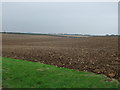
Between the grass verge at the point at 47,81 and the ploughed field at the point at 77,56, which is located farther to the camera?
the ploughed field at the point at 77,56

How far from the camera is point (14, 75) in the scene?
1015cm

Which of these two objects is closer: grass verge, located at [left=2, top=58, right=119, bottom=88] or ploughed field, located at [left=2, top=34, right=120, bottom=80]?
grass verge, located at [left=2, top=58, right=119, bottom=88]

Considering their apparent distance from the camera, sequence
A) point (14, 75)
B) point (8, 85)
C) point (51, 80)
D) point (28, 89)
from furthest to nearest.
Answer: point (14, 75)
point (51, 80)
point (8, 85)
point (28, 89)

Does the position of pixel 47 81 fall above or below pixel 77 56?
below

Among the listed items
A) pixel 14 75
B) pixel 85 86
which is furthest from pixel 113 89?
pixel 14 75

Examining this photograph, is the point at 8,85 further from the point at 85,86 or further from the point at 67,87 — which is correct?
the point at 85,86

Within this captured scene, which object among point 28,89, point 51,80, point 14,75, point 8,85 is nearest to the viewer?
point 28,89

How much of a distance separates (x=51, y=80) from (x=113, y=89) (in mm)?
3342

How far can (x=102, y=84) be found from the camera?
886 cm

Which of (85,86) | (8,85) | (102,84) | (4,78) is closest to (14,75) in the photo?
(4,78)

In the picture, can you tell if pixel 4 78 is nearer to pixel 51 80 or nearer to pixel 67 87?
pixel 51 80

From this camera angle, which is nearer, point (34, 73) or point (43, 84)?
point (43, 84)

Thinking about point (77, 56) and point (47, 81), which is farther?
point (77, 56)

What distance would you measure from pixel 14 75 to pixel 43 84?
7.97 feet
